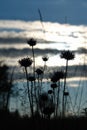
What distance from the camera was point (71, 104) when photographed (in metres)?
8.74

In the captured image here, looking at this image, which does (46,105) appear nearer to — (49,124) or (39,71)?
(49,124)

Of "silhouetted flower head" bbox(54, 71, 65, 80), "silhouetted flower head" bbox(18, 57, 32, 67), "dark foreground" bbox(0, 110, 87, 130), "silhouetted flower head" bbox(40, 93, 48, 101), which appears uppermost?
"silhouetted flower head" bbox(18, 57, 32, 67)

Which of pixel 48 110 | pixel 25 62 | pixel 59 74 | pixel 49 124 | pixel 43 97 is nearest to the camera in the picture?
pixel 49 124

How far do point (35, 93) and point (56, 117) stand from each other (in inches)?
27.3

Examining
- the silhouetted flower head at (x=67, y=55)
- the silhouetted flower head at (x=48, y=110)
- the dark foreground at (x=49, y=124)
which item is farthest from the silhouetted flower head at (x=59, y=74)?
the silhouetted flower head at (x=48, y=110)

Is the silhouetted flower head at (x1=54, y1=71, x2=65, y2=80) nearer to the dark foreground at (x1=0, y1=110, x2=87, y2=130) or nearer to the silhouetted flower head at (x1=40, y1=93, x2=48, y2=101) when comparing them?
the silhouetted flower head at (x1=40, y1=93, x2=48, y2=101)

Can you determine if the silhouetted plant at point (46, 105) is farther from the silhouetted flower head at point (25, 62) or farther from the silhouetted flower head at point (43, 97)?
the silhouetted flower head at point (25, 62)

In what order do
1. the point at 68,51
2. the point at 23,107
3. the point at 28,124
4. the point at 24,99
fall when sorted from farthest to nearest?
1. the point at 23,107
2. the point at 24,99
3. the point at 68,51
4. the point at 28,124

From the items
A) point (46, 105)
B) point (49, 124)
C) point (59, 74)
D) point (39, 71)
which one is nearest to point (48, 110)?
point (49, 124)

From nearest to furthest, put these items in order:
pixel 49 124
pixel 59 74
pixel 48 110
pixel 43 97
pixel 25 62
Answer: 1. pixel 49 124
2. pixel 48 110
3. pixel 43 97
4. pixel 25 62
5. pixel 59 74

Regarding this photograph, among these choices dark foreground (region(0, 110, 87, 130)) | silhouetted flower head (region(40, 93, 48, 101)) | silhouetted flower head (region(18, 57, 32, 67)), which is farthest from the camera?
silhouetted flower head (region(18, 57, 32, 67))

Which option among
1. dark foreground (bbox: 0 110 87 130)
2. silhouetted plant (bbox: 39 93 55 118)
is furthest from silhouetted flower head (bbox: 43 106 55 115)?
dark foreground (bbox: 0 110 87 130)

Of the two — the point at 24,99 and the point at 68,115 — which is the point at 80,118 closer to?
the point at 68,115

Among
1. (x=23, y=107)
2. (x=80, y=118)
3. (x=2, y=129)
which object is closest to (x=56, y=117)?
(x=80, y=118)
